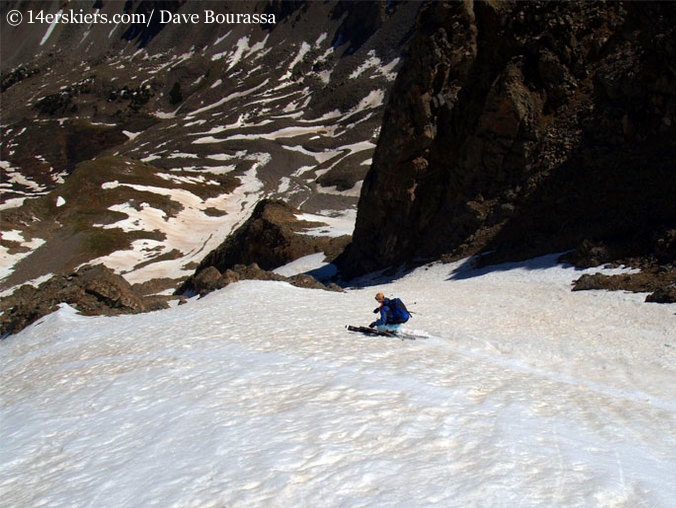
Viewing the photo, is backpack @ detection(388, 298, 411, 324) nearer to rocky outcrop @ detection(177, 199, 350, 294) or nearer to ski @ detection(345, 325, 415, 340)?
ski @ detection(345, 325, 415, 340)

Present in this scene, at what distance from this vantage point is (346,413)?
9047 millimetres

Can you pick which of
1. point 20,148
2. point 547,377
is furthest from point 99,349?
point 20,148

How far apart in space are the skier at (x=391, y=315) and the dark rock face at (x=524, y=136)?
14.1 metres

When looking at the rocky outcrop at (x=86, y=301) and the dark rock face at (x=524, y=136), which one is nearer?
the rocky outcrop at (x=86, y=301)

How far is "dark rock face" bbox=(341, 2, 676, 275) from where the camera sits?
1155 inches

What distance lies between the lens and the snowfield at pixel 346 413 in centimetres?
671

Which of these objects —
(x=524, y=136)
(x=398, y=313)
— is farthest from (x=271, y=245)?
(x=398, y=313)

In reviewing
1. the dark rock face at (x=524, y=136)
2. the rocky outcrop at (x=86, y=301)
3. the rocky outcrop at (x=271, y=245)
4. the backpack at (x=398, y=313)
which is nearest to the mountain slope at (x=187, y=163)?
the rocky outcrop at (x=271, y=245)

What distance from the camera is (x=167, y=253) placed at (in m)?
70.7

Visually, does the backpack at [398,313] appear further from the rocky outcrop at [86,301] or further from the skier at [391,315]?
the rocky outcrop at [86,301]

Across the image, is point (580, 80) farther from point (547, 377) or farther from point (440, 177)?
point (547, 377)

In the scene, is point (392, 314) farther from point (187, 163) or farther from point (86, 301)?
point (187, 163)

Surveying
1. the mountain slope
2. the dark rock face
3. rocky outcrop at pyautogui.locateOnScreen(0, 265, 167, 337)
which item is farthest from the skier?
the mountain slope

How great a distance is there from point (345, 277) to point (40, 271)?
137ft
